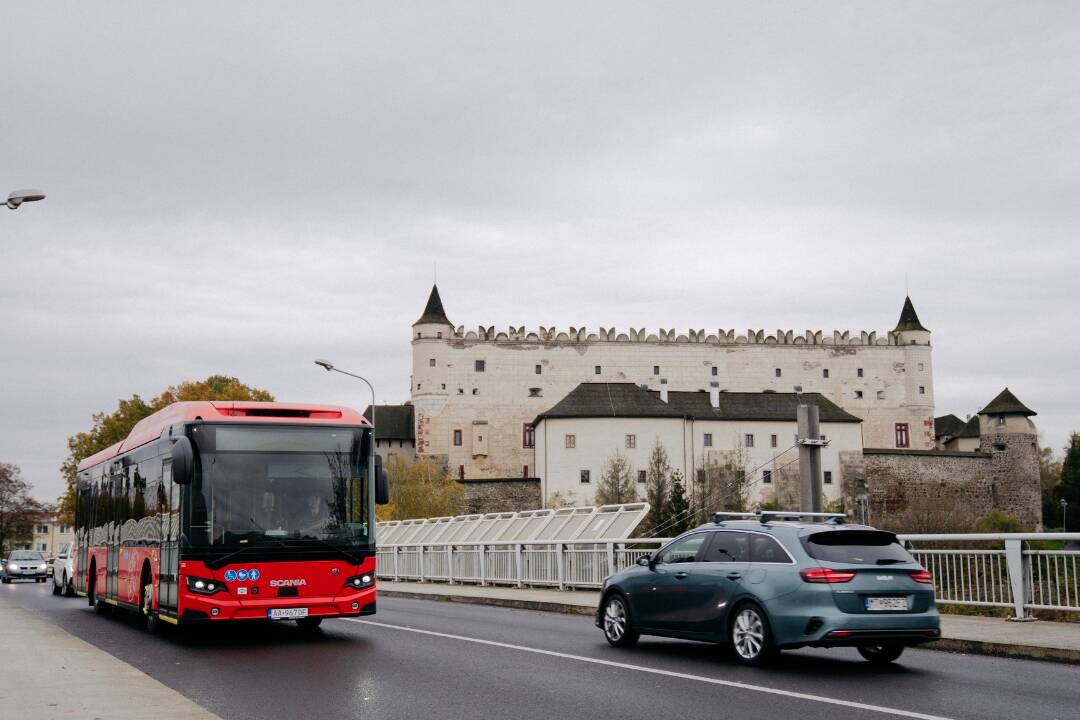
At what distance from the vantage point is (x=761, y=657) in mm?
12406

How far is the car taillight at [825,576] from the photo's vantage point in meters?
12.0

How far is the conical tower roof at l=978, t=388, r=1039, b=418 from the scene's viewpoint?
385ft

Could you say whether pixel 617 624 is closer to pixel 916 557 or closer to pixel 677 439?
pixel 916 557

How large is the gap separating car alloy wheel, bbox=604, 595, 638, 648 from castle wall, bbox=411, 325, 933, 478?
10443cm

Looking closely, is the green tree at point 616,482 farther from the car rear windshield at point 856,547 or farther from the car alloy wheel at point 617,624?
the car rear windshield at point 856,547

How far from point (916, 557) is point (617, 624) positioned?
19.3 ft

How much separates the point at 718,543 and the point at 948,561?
20.1 ft

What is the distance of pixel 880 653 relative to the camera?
13.4 m

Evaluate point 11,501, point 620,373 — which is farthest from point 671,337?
point 11,501

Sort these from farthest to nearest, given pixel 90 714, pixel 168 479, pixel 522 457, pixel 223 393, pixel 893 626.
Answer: pixel 522 457
pixel 223 393
pixel 168 479
pixel 893 626
pixel 90 714

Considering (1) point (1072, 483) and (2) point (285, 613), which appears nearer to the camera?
(2) point (285, 613)

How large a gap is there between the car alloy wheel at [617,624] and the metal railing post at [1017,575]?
5.31m

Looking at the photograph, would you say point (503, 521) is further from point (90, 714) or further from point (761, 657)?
point (90, 714)

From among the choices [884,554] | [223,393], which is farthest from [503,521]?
[223,393]
